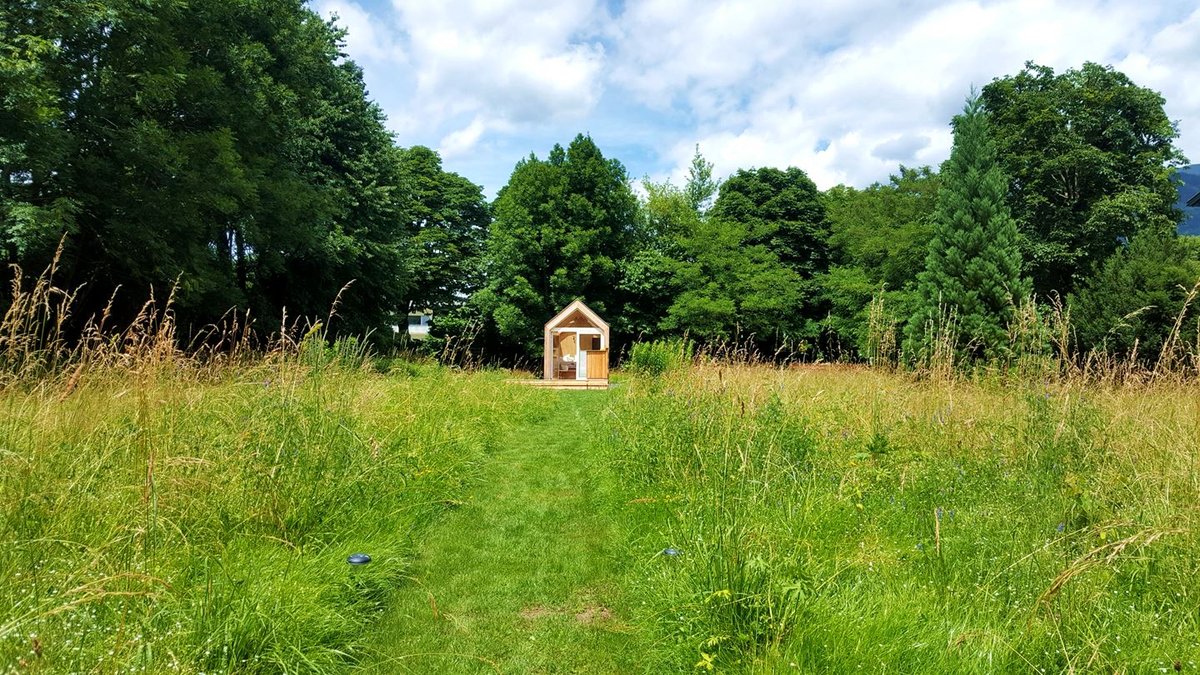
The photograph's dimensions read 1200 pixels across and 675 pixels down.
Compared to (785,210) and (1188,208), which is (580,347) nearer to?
(785,210)

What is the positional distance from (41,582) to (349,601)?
4.16 ft

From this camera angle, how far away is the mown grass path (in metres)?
2.70

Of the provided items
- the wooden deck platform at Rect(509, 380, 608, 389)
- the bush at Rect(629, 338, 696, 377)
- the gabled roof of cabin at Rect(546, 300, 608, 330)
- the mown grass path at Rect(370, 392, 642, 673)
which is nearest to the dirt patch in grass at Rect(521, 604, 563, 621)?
the mown grass path at Rect(370, 392, 642, 673)

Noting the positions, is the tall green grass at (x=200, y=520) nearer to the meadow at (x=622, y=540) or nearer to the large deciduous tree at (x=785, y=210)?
the meadow at (x=622, y=540)

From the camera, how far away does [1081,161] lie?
20.1 metres

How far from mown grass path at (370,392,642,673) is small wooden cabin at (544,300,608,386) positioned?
13677 millimetres

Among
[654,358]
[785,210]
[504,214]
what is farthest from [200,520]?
[785,210]

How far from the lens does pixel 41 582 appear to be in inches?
84.5

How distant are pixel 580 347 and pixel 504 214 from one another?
8157 mm

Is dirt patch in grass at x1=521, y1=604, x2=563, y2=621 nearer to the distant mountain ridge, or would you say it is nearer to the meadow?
the meadow

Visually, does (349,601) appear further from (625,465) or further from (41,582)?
(625,465)

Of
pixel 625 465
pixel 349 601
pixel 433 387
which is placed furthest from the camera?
pixel 433 387

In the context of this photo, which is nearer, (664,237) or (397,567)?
(397,567)

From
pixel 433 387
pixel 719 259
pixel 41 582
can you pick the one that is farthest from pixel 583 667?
pixel 719 259
